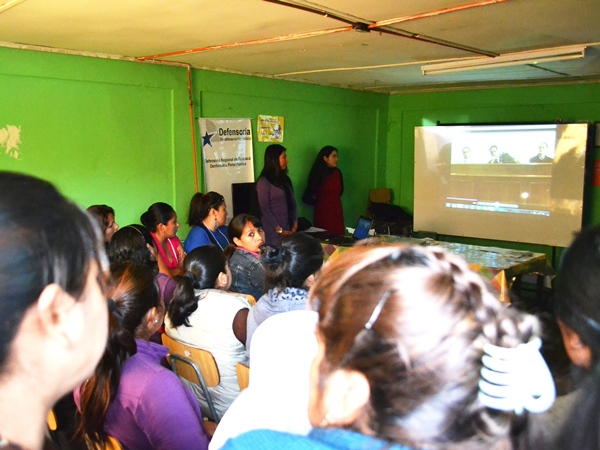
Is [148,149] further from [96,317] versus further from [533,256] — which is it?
[96,317]

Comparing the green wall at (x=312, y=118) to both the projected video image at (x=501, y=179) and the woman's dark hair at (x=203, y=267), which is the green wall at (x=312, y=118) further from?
the woman's dark hair at (x=203, y=267)

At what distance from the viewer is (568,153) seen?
17.5 feet

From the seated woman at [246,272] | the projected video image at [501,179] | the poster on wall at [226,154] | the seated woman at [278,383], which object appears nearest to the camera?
the seated woman at [278,383]

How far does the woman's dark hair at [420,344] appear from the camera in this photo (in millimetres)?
620

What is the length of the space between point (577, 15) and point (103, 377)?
8.89 ft

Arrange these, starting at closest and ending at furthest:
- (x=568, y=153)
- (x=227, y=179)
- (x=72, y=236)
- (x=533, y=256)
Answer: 1. (x=72, y=236)
2. (x=533, y=256)
3. (x=227, y=179)
4. (x=568, y=153)

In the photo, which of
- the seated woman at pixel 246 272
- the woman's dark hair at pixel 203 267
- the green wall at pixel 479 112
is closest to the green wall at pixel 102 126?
the seated woman at pixel 246 272

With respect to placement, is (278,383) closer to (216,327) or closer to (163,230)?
(216,327)

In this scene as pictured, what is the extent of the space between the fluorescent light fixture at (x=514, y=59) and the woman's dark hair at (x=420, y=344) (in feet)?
11.3

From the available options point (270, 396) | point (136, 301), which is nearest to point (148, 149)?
point (136, 301)

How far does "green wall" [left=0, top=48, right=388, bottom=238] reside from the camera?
3.57m

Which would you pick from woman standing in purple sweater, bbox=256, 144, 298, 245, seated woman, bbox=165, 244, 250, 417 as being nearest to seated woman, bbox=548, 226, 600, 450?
seated woman, bbox=165, 244, 250, 417

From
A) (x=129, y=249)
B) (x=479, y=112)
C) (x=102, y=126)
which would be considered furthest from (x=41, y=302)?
(x=479, y=112)

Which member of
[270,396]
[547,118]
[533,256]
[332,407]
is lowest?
[533,256]
